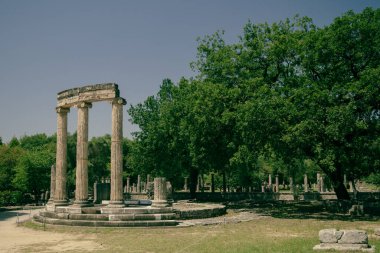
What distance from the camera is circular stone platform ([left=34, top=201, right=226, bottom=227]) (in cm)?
2136

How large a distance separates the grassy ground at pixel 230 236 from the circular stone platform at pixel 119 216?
2.55 feet

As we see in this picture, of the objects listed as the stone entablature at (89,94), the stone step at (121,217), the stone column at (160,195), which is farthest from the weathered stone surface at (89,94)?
the stone step at (121,217)

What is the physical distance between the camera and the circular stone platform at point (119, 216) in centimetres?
2136

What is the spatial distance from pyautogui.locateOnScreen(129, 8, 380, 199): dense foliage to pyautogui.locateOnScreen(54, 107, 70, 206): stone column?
34.4ft

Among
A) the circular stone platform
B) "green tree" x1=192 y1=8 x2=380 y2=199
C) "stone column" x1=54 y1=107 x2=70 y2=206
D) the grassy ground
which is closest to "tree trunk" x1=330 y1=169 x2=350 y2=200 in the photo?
"green tree" x1=192 y1=8 x2=380 y2=199

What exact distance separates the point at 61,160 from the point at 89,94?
617cm

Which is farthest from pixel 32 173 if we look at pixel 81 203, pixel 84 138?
pixel 81 203

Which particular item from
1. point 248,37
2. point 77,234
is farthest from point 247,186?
point 77,234

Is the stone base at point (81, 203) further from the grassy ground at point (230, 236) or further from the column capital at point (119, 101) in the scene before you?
the column capital at point (119, 101)

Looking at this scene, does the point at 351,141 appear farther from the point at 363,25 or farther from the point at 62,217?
the point at 62,217

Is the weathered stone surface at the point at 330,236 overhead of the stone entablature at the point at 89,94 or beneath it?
beneath

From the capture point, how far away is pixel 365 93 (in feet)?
77.4

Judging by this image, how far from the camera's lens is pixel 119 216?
21.9 metres

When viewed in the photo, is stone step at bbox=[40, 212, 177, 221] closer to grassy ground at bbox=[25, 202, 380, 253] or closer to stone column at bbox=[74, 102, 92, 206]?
grassy ground at bbox=[25, 202, 380, 253]
